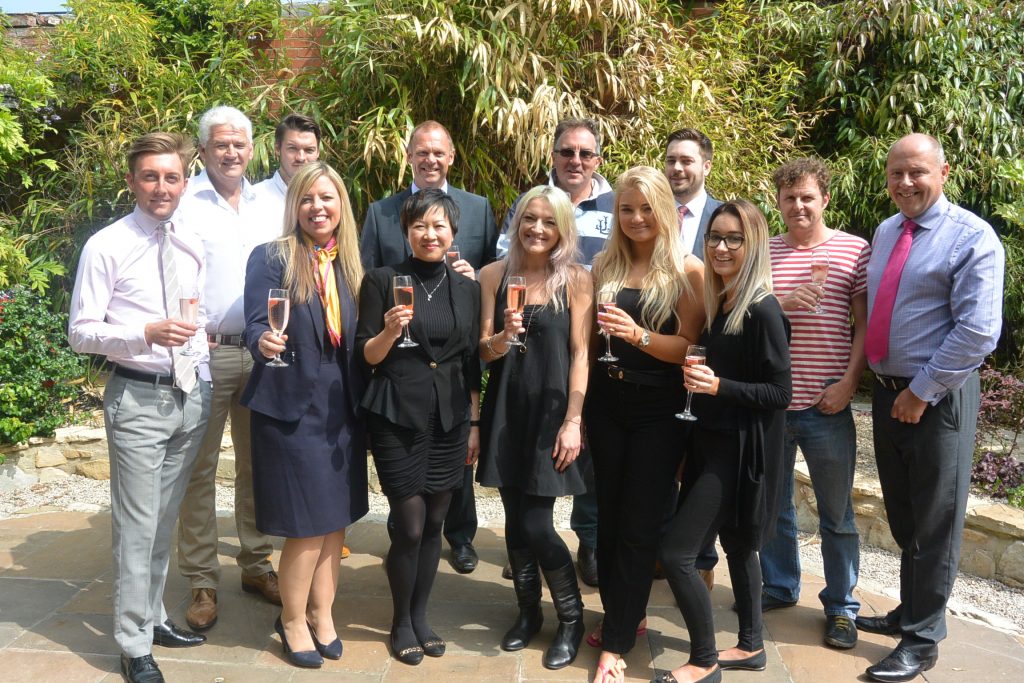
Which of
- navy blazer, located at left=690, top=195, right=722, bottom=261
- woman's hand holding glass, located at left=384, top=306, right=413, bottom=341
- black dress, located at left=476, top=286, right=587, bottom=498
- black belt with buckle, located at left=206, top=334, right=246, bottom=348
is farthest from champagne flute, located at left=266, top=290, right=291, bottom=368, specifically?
navy blazer, located at left=690, top=195, right=722, bottom=261

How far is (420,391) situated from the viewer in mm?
3133

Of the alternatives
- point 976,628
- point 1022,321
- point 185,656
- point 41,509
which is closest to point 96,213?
point 41,509

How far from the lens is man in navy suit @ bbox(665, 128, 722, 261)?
3.96 metres

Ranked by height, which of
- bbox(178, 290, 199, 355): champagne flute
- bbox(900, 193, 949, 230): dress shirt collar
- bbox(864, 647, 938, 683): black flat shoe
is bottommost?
bbox(864, 647, 938, 683): black flat shoe

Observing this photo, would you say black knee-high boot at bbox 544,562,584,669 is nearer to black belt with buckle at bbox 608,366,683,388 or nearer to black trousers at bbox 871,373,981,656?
black belt with buckle at bbox 608,366,683,388

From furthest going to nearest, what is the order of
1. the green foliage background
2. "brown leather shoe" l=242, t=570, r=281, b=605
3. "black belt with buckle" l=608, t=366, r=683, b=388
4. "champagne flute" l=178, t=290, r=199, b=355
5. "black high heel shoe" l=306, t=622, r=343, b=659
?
1. the green foliage background
2. "brown leather shoe" l=242, t=570, r=281, b=605
3. "black high heel shoe" l=306, t=622, r=343, b=659
4. "black belt with buckle" l=608, t=366, r=683, b=388
5. "champagne flute" l=178, t=290, r=199, b=355

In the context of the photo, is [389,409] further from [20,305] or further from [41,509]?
[20,305]

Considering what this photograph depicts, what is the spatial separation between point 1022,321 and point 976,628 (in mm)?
3081

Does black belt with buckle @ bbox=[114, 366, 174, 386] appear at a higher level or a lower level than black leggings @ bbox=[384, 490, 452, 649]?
higher

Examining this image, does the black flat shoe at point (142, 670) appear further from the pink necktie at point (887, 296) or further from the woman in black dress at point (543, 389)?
the pink necktie at point (887, 296)

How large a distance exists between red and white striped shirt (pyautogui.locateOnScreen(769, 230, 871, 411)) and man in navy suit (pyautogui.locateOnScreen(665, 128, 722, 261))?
58cm

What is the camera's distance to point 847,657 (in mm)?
3396

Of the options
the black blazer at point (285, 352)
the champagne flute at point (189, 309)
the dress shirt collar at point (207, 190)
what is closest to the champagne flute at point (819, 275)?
the black blazer at point (285, 352)

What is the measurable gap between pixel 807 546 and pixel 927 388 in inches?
73.2
